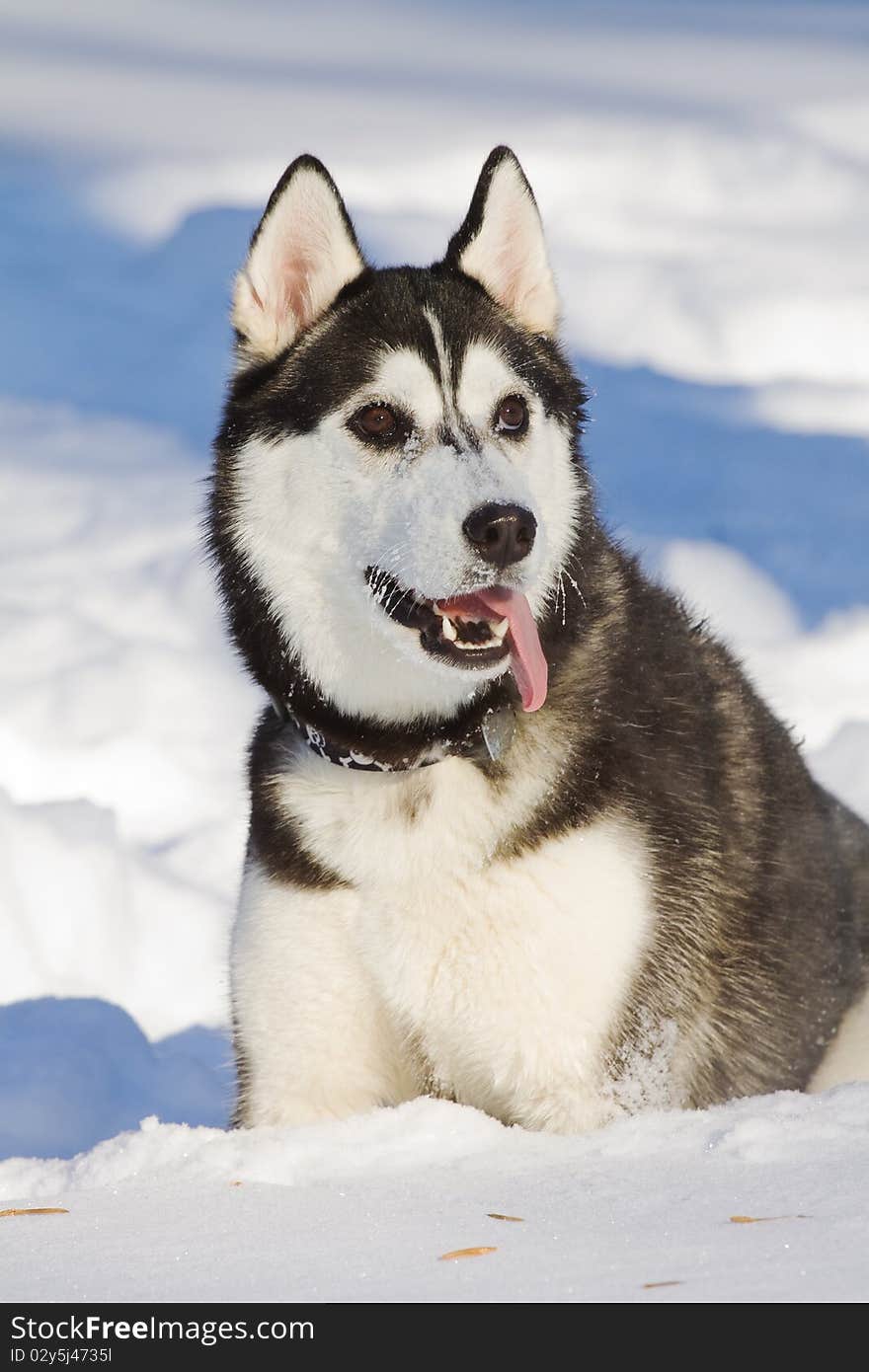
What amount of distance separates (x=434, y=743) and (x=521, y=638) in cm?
39

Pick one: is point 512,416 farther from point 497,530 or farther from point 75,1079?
point 75,1079

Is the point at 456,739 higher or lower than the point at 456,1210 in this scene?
higher

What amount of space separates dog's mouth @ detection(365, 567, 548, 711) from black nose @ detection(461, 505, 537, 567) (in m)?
0.16

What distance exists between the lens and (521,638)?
441 cm

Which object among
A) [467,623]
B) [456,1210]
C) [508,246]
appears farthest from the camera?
[508,246]

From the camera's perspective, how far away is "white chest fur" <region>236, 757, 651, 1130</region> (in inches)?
→ 176

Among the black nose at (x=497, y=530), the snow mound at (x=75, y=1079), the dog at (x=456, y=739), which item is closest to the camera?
the black nose at (x=497, y=530)

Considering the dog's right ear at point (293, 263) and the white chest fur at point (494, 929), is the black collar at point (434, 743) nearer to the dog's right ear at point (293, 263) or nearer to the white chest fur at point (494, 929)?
the white chest fur at point (494, 929)

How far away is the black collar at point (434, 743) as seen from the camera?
459 cm

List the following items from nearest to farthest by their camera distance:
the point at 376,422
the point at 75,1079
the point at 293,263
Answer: the point at 376,422
the point at 293,263
the point at 75,1079

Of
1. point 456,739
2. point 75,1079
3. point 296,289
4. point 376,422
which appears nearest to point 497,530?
Answer: point 376,422

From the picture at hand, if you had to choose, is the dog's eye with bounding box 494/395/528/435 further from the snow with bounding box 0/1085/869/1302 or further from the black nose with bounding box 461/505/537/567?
the snow with bounding box 0/1085/869/1302

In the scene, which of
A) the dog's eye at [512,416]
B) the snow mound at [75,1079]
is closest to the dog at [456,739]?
the dog's eye at [512,416]
